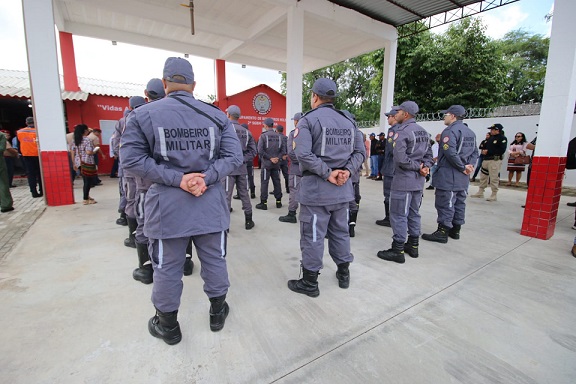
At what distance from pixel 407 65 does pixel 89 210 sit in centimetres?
1532

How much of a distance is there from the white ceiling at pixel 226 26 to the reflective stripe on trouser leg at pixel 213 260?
7065mm

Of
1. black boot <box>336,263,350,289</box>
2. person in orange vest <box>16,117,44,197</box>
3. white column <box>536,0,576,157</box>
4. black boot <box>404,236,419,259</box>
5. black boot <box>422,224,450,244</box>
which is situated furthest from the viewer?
person in orange vest <box>16,117,44,197</box>

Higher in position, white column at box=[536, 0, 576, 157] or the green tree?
the green tree

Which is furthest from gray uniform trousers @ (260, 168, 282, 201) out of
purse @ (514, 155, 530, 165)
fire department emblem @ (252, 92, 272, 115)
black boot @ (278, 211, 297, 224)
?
fire department emblem @ (252, 92, 272, 115)

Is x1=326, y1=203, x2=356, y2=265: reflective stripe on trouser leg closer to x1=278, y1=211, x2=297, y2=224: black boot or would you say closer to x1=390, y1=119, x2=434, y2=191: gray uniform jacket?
x1=390, y1=119, x2=434, y2=191: gray uniform jacket

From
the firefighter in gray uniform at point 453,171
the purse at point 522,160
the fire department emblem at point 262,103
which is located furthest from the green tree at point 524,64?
the firefighter in gray uniform at point 453,171

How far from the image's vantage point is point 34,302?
227 cm

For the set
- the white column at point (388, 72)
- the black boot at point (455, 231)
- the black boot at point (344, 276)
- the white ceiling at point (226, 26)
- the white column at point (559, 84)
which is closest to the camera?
the black boot at point (344, 276)

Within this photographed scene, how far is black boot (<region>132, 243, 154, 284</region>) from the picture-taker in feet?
8.49

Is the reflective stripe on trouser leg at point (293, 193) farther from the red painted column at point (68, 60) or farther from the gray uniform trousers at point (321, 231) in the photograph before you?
the red painted column at point (68, 60)

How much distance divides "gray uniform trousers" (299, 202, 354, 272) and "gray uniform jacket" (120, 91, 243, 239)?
807 mm

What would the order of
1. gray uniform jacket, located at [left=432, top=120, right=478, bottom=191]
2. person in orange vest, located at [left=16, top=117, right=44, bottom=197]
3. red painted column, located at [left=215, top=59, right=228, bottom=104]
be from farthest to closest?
red painted column, located at [left=215, top=59, right=228, bottom=104] < person in orange vest, located at [left=16, top=117, right=44, bottom=197] < gray uniform jacket, located at [left=432, top=120, right=478, bottom=191]

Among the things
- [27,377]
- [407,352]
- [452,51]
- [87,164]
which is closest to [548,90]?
[407,352]

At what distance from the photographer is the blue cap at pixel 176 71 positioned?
1780mm
